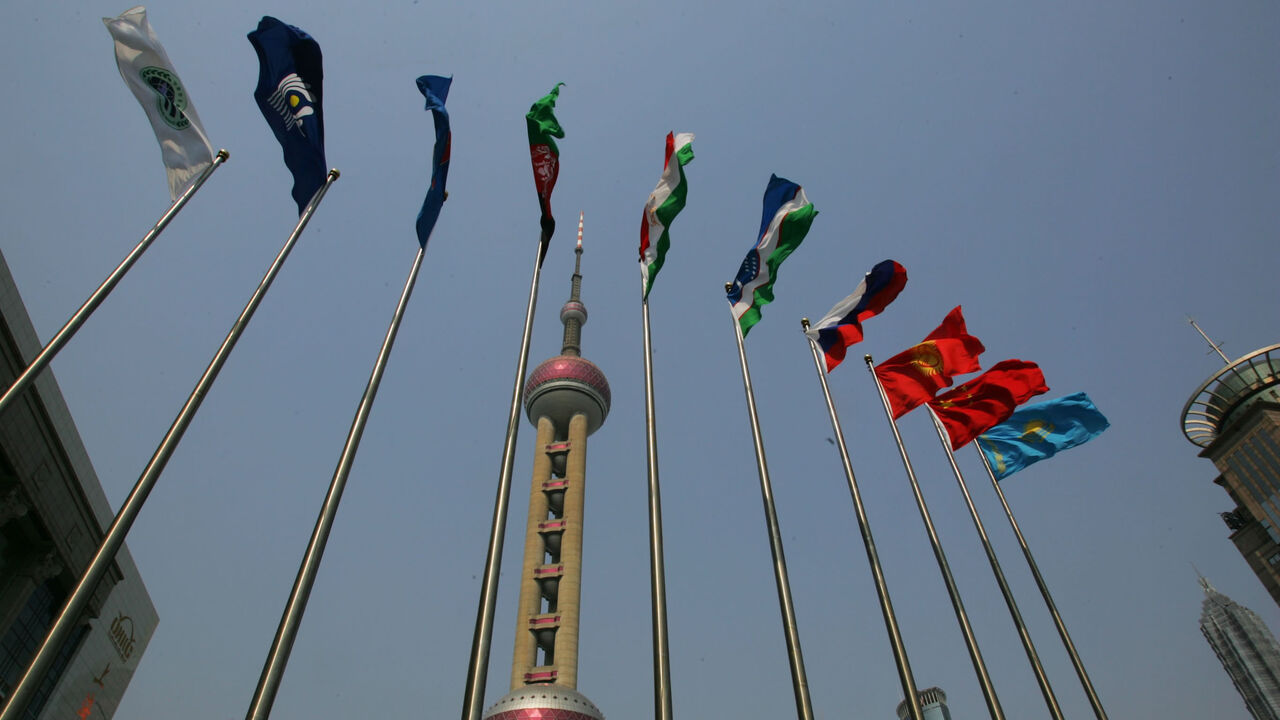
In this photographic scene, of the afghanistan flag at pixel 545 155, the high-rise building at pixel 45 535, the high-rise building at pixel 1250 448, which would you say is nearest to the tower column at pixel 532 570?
the high-rise building at pixel 45 535

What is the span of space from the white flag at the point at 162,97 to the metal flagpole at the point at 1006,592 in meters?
17.7

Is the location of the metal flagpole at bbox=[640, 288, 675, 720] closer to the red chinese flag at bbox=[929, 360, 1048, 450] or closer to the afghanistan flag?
the afghanistan flag

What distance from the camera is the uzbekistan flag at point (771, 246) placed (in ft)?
57.2

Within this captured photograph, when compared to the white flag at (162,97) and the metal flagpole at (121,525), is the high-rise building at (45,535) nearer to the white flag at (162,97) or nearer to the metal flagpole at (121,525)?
the white flag at (162,97)

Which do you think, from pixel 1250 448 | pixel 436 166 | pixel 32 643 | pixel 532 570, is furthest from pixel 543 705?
pixel 1250 448

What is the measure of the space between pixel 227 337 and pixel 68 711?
1130 inches

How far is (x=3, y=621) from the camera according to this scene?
23703 millimetres

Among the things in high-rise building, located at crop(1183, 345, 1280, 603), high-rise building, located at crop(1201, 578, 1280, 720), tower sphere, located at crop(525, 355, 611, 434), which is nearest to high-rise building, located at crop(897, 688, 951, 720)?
high-rise building, located at crop(1201, 578, 1280, 720)

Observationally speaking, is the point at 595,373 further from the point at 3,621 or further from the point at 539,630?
the point at 3,621

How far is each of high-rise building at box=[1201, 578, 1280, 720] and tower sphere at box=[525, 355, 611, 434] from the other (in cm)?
13217

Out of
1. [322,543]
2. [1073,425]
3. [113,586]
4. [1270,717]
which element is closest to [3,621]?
[113,586]

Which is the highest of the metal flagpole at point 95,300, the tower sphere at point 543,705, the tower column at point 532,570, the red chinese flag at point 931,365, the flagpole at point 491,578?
the tower column at point 532,570

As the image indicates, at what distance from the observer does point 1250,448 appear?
235ft

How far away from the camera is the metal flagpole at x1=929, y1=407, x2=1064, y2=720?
14.0 metres
